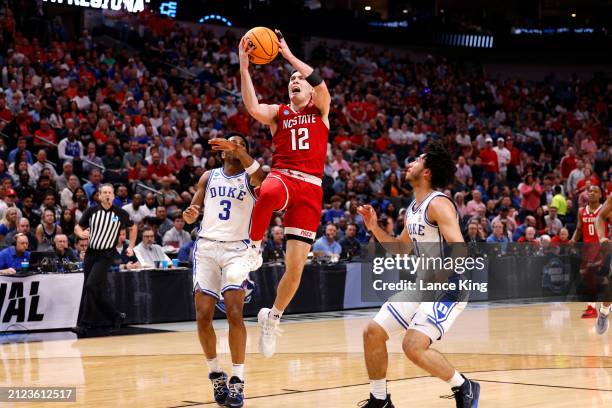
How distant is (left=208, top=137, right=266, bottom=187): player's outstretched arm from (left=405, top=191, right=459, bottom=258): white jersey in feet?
5.61

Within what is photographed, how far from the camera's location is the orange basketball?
786 cm

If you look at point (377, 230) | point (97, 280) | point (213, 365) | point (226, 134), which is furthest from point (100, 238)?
point (377, 230)

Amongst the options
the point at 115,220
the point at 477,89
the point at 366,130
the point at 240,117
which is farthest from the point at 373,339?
the point at 477,89

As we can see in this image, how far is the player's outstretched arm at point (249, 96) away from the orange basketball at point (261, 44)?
66 mm

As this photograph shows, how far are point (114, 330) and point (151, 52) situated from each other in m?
11.9

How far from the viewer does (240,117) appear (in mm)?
21062

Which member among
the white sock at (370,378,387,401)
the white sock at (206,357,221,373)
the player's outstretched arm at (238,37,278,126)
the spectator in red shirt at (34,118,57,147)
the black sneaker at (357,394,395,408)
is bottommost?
the black sneaker at (357,394,395,408)

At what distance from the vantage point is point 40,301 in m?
13.3

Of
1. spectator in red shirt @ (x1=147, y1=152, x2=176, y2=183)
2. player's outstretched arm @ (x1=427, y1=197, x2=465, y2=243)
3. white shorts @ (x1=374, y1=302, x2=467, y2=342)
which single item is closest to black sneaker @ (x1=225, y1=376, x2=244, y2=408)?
white shorts @ (x1=374, y1=302, x2=467, y2=342)

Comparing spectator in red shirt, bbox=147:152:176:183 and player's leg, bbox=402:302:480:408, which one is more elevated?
→ spectator in red shirt, bbox=147:152:176:183

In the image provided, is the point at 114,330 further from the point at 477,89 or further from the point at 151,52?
the point at 477,89

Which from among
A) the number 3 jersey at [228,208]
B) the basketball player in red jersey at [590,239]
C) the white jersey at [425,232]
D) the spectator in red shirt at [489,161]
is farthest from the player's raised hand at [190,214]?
the spectator in red shirt at [489,161]

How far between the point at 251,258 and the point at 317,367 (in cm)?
241

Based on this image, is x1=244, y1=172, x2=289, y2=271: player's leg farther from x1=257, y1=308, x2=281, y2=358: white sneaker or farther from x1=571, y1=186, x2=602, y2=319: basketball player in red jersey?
x1=571, y1=186, x2=602, y2=319: basketball player in red jersey
